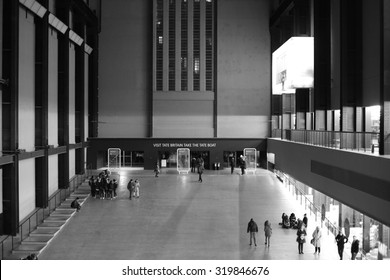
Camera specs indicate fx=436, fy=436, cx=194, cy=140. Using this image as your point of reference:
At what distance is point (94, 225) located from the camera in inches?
740

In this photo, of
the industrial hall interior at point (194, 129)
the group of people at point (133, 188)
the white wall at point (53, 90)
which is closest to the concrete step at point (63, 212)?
the industrial hall interior at point (194, 129)

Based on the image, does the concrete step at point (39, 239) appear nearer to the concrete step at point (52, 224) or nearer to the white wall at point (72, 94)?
the concrete step at point (52, 224)

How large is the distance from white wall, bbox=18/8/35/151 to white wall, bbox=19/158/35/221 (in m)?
0.84

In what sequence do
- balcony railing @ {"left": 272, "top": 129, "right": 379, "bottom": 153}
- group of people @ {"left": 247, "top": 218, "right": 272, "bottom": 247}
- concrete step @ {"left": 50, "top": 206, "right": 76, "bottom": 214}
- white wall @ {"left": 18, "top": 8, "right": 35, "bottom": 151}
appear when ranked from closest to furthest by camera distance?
balcony railing @ {"left": 272, "top": 129, "right": 379, "bottom": 153} < group of people @ {"left": 247, "top": 218, "right": 272, "bottom": 247} < white wall @ {"left": 18, "top": 8, "right": 35, "bottom": 151} < concrete step @ {"left": 50, "top": 206, "right": 76, "bottom": 214}

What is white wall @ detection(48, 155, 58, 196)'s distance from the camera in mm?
24255

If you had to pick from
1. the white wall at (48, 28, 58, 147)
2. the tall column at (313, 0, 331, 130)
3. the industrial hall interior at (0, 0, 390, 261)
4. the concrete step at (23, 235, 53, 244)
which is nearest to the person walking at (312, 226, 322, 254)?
the industrial hall interior at (0, 0, 390, 261)

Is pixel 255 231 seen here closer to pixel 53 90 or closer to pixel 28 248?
pixel 28 248

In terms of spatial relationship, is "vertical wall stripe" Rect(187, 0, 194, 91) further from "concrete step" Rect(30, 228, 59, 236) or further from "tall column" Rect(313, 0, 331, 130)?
"concrete step" Rect(30, 228, 59, 236)

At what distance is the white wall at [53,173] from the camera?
2425 cm

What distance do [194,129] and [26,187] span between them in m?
18.9

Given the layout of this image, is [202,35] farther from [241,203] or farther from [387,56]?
[387,56]

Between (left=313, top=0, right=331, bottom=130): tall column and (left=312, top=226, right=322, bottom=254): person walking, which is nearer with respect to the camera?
(left=312, top=226, right=322, bottom=254): person walking
